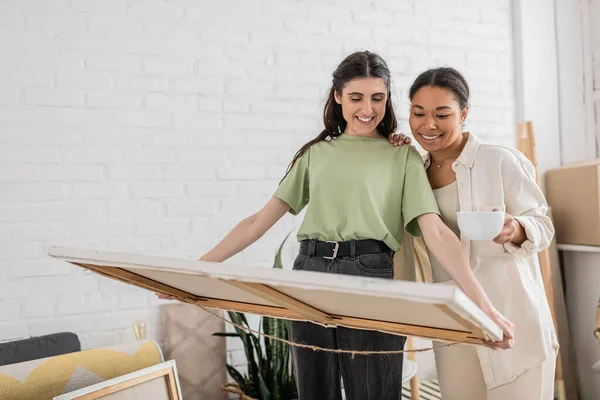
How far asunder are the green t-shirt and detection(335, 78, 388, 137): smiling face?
65mm

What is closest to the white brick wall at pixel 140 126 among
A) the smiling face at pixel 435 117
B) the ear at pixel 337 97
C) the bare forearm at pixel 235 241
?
the bare forearm at pixel 235 241

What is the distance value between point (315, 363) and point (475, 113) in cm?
216

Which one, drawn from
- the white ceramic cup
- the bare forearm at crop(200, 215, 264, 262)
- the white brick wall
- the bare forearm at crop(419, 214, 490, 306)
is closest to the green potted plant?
the white brick wall

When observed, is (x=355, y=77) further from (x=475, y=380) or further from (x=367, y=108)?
(x=475, y=380)

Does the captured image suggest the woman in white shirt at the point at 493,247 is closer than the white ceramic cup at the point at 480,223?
No

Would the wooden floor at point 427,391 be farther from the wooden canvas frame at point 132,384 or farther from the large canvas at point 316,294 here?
the large canvas at point 316,294

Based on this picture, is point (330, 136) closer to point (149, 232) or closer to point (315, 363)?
point (315, 363)

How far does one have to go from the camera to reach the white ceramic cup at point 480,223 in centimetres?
137

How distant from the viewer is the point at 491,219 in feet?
4.50

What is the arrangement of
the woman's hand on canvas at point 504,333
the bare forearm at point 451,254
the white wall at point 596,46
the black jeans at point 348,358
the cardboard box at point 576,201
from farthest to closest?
the white wall at point 596,46, the cardboard box at point 576,201, the black jeans at point 348,358, the bare forearm at point 451,254, the woman's hand on canvas at point 504,333

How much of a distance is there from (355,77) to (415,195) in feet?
1.21

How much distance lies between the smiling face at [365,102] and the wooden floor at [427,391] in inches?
69.3

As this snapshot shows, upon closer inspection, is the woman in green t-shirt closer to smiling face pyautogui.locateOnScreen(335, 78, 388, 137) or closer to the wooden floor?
smiling face pyautogui.locateOnScreen(335, 78, 388, 137)

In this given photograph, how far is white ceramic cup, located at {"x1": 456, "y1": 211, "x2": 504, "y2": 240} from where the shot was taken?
1.37 meters
